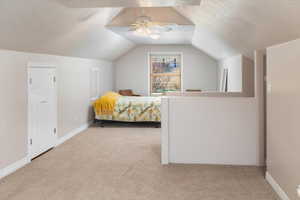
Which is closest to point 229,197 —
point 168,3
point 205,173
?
point 205,173

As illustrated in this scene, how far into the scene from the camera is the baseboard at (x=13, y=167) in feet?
12.5

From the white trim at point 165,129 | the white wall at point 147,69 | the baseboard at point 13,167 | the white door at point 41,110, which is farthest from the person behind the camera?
the white wall at point 147,69

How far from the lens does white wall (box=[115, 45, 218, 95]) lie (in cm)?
986

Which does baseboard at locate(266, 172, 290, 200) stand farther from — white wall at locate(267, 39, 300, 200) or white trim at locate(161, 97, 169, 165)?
white trim at locate(161, 97, 169, 165)

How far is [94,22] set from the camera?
5.18 meters

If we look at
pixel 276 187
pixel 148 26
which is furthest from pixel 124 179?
pixel 148 26

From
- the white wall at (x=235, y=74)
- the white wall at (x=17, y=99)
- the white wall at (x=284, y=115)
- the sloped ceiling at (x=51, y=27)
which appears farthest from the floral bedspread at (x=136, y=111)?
the white wall at (x=284, y=115)

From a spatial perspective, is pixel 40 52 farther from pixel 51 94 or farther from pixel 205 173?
pixel 205 173

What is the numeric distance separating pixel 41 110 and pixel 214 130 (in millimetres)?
2773

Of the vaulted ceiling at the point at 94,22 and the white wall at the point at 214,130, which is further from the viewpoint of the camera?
the white wall at the point at 214,130

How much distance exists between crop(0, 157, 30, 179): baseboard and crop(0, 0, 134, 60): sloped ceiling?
5.13 ft

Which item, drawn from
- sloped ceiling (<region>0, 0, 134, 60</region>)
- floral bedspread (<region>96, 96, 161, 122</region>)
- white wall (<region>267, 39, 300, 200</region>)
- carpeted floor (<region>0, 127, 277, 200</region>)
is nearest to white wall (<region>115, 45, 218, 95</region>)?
floral bedspread (<region>96, 96, 161, 122</region>)

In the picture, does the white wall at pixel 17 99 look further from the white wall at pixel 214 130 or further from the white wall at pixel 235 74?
the white wall at pixel 235 74

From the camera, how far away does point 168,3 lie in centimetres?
398
